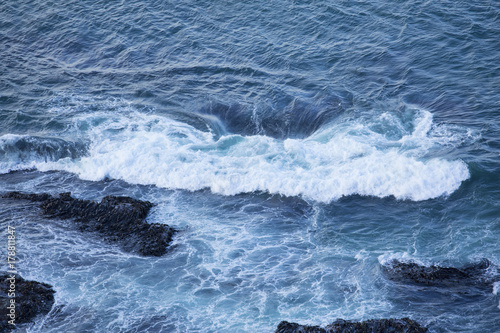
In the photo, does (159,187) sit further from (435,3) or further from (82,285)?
(435,3)

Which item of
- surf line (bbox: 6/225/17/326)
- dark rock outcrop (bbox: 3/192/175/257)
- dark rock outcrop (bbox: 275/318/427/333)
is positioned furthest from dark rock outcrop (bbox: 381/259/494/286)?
surf line (bbox: 6/225/17/326)

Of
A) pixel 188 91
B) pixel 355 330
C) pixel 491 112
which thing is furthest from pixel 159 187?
pixel 491 112

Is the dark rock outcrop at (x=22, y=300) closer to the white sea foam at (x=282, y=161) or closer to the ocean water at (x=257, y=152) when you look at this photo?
the ocean water at (x=257, y=152)

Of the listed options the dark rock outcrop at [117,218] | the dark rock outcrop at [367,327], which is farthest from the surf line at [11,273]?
the dark rock outcrop at [367,327]

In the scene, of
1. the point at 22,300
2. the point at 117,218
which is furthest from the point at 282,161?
the point at 22,300

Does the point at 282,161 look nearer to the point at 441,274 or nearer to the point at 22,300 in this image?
the point at 441,274

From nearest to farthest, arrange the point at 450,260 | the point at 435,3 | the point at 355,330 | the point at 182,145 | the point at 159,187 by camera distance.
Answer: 1. the point at 355,330
2. the point at 450,260
3. the point at 159,187
4. the point at 182,145
5. the point at 435,3
